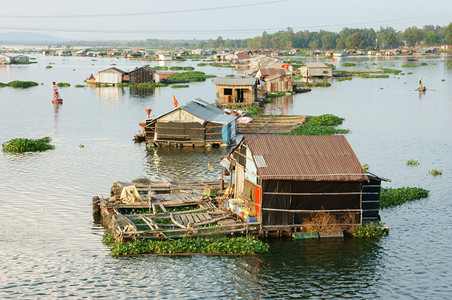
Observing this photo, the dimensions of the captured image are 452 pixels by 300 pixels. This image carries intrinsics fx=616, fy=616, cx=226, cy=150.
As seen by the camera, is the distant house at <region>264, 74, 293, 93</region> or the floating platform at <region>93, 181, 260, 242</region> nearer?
the floating platform at <region>93, 181, 260, 242</region>

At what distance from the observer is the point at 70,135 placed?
193 feet

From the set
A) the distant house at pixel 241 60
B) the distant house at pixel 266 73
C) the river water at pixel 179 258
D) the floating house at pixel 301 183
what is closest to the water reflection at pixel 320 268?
the river water at pixel 179 258

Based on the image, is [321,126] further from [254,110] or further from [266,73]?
[266,73]

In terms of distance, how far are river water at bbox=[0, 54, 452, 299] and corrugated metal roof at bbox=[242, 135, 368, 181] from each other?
308 cm

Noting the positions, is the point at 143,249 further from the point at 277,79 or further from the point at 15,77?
the point at 15,77

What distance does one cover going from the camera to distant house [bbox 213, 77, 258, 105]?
7612 centimetres

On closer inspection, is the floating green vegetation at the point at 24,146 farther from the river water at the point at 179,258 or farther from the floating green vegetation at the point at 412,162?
the floating green vegetation at the point at 412,162

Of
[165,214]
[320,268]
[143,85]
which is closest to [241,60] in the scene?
[143,85]

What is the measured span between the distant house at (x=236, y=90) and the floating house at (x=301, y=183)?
4730cm

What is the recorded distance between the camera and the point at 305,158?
28.4 meters

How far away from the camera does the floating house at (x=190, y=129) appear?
50.5m

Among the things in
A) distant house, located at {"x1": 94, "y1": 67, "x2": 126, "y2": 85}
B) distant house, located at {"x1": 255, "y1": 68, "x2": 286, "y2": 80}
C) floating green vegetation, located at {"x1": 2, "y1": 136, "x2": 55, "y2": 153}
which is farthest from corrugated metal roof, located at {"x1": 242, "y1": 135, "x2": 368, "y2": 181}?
distant house, located at {"x1": 94, "y1": 67, "x2": 126, "y2": 85}

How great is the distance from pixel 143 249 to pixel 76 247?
3.70m

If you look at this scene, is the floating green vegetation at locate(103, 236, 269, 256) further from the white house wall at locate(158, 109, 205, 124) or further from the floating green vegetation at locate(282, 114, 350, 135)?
the floating green vegetation at locate(282, 114, 350, 135)
